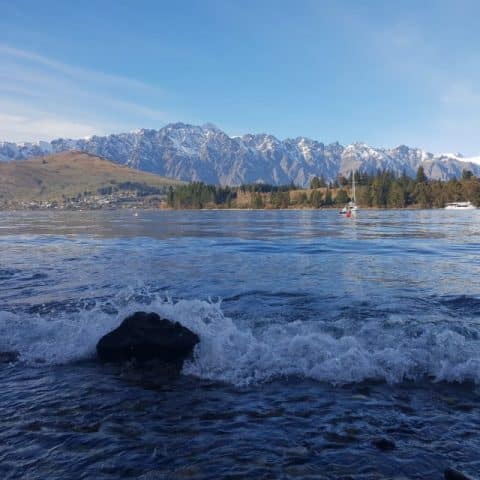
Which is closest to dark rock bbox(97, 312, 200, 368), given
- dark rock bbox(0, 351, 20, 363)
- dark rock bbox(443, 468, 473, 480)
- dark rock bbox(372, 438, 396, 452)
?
dark rock bbox(0, 351, 20, 363)

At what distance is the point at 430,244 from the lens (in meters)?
58.1

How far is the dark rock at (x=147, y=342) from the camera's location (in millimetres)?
15891

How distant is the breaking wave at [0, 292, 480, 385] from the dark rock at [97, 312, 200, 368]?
0.49 meters

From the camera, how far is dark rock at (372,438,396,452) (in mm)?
9695

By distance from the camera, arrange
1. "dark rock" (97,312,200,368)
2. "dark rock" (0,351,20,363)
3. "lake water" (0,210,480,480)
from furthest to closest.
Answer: "dark rock" (0,351,20,363), "dark rock" (97,312,200,368), "lake water" (0,210,480,480)

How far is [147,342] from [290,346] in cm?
463

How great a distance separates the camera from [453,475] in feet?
27.3

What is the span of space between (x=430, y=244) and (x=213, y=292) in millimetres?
37980

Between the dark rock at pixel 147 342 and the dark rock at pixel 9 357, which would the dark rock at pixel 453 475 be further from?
the dark rock at pixel 9 357

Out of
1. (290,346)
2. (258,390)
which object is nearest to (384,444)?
(258,390)

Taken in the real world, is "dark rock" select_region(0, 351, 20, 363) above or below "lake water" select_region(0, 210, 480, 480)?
below

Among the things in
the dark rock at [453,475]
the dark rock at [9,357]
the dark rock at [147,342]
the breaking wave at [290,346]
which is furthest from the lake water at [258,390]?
the dark rock at [147,342]

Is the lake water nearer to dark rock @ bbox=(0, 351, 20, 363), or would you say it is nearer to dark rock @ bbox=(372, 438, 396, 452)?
dark rock @ bbox=(372, 438, 396, 452)

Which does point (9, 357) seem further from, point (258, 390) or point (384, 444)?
point (384, 444)
